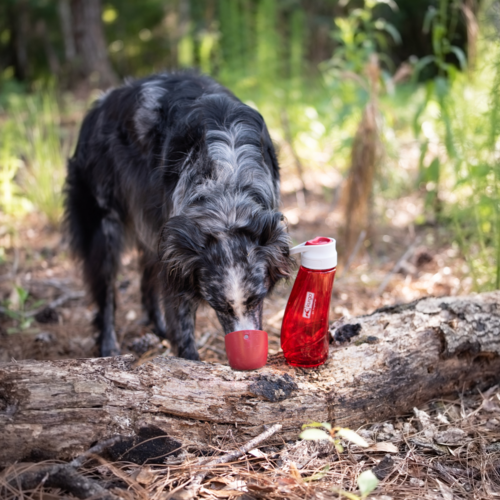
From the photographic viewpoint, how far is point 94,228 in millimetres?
3373

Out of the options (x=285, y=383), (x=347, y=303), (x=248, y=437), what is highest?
(x=285, y=383)

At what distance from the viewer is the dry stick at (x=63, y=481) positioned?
1616mm

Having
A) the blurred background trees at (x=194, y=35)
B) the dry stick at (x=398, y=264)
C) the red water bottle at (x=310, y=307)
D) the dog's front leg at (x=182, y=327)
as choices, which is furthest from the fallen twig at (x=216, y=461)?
the blurred background trees at (x=194, y=35)

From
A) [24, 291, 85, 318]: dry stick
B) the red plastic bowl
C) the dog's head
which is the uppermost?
the dog's head

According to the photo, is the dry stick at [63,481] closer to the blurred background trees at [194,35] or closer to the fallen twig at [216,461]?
the fallen twig at [216,461]

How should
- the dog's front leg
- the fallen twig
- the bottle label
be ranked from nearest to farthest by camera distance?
the fallen twig
the bottle label
the dog's front leg

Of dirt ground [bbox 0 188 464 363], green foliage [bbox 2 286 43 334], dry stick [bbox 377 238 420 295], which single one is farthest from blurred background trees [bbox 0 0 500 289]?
green foliage [bbox 2 286 43 334]

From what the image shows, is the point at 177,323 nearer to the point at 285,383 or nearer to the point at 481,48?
the point at 285,383

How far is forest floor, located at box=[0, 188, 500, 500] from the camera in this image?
1.80m

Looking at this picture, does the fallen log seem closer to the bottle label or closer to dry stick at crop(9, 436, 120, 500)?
dry stick at crop(9, 436, 120, 500)

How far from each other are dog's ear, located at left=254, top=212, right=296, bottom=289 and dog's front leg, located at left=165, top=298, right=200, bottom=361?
61 centimetres

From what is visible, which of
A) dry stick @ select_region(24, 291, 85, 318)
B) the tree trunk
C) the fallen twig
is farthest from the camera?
the tree trunk

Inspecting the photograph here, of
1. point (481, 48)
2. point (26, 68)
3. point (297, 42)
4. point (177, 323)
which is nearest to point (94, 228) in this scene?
point (177, 323)

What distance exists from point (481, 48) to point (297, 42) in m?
3.81
